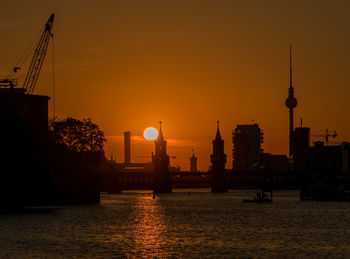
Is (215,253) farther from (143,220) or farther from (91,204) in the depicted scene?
(91,204)

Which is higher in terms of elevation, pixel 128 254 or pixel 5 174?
pixel 5 174

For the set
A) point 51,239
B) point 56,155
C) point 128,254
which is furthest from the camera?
point 56,155

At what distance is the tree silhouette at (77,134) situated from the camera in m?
177

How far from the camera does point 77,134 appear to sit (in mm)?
178125

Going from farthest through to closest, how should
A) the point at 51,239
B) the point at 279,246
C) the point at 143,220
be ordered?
the point at 143,220 → the point at 51,239 → the point at 279,246

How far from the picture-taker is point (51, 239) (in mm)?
97062

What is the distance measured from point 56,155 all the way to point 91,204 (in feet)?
114

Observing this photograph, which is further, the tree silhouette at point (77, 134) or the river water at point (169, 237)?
the tree silhouette at point (77, 134)

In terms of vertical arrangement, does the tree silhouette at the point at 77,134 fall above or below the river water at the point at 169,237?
above

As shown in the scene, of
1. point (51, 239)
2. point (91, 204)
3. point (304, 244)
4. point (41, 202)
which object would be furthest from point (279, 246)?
point (91, 204)

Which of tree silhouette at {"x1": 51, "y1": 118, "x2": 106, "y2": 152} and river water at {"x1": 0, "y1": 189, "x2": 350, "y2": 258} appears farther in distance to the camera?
tree silhouette at {"x1": 51, "y1": 118, "x2": 106, "y2": 152}

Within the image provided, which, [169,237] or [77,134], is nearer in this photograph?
[169,237]

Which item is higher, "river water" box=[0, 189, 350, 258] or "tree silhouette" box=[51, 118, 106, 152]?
"tree silhouette" box=[51, 118, 106, 152]

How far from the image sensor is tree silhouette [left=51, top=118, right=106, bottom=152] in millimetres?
177375
